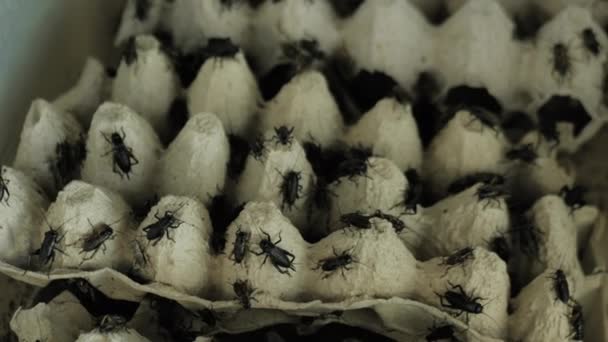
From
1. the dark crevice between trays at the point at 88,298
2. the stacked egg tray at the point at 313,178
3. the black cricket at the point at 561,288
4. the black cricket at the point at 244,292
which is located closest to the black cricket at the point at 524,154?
the stacked egg tray at the point at 313,178

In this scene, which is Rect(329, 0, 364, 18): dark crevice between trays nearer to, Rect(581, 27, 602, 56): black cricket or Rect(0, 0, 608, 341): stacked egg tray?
Rect(0, 0, 608, 341): stacked egg tray

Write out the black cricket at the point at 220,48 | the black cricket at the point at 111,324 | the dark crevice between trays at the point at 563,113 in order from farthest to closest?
the dark crevice between trays at the point at 563,113 < the black cricket at the point at 220,48 < the black cricket at the point at 111,324

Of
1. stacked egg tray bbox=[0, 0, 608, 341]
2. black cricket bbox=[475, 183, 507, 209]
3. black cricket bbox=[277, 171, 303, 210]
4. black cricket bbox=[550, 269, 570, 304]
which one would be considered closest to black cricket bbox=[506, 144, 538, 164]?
stacked egg tray bbox=[0, 0, 608, 341]

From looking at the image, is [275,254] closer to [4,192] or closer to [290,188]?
[290,188]

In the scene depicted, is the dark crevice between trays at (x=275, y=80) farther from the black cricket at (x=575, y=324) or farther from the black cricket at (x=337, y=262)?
the black cricket at (x=575, y=324)

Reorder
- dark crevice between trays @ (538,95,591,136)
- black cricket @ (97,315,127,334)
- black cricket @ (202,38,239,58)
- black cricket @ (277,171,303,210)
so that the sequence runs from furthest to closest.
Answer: dark crevice between trays @ (538,95,591,136) < black cricket @ (202,38,239,58) < black cricket @ (277,171,303,210) < black cricket @ (97,315,127,334)

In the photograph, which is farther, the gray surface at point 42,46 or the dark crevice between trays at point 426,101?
the dark crevice between trays at point 426,101

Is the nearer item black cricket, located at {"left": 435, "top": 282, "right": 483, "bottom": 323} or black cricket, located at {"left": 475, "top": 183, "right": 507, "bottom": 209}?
black cricket, located at {"left": 435, "top": 282, "right": 483, "bottom": 323}

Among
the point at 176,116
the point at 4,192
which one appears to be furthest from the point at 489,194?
the point at 4,192
